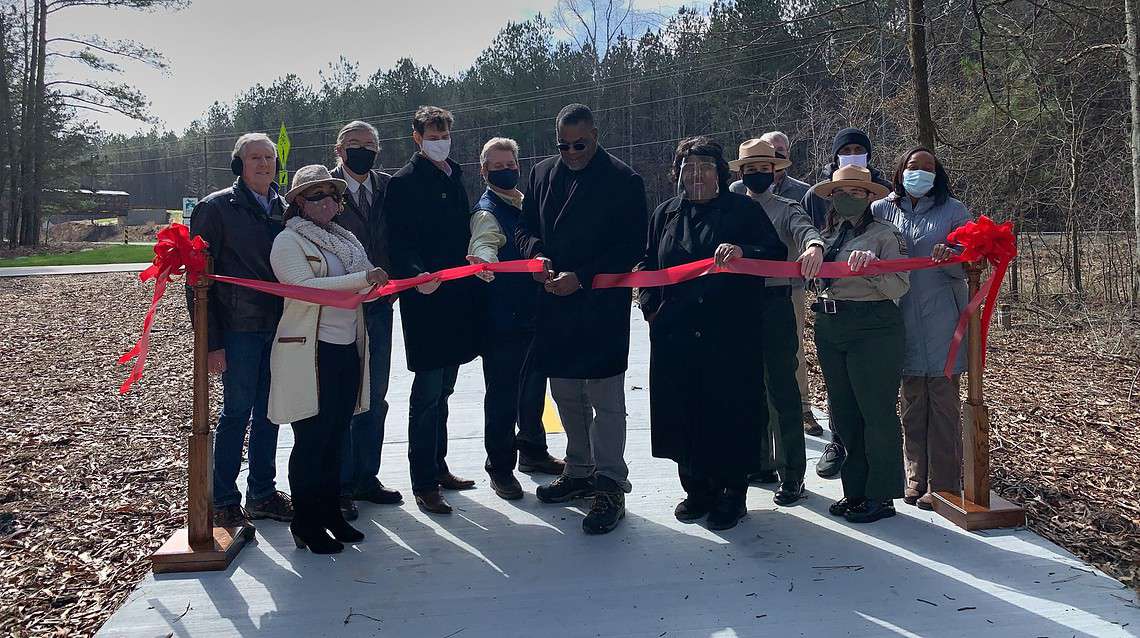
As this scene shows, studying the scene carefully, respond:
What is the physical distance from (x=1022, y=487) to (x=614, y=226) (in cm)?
296

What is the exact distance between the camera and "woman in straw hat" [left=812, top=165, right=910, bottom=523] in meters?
4.82

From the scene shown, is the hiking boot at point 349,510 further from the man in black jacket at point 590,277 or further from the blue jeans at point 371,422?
the man in black jacket at point 590,277

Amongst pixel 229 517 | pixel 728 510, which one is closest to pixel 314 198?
pixel 229 517

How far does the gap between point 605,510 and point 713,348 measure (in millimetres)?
1047

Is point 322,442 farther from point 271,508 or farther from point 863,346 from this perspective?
point 863,346

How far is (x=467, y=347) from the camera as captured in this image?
5.33 m

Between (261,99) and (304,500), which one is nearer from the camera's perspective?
(304,500)

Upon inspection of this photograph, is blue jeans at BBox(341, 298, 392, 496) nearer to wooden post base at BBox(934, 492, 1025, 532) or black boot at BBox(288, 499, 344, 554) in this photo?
black boot at BBox(288, 499, 344, 554)

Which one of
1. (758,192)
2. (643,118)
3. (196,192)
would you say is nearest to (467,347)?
(758,192)

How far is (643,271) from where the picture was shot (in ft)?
16.6

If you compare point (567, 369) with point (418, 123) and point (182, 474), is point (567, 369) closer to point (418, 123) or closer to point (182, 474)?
point (418, 123)

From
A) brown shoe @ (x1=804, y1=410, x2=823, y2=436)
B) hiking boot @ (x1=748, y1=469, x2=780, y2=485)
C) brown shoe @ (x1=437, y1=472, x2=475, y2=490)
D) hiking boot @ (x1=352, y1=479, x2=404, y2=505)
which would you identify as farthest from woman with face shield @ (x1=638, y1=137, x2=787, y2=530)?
brown shoe @ (x1=804, y1=410, x2=823, y2=436)

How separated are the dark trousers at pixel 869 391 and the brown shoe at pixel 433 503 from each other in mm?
2236

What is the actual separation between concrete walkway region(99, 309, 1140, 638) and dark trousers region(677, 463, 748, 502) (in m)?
0.19
